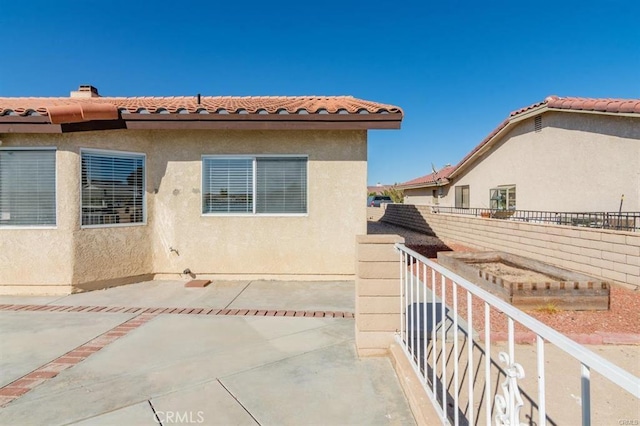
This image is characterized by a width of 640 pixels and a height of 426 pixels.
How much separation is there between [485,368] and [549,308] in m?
4.71

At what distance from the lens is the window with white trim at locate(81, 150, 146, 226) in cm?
689

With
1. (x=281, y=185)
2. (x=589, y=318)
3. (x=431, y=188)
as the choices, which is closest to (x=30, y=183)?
(x=281, y=185)

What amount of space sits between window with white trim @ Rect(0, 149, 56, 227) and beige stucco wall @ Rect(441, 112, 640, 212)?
16.7 metres

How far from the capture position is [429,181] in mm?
24703

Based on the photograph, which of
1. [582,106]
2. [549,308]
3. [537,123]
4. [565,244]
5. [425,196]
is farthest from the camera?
[425,196]

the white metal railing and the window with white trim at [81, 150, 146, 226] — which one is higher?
the window with white trim at [81, 150, 146, 226]

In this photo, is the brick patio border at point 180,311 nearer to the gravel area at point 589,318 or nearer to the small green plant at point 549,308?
the gravel area at point 589,318

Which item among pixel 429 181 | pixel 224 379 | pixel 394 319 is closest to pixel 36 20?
pixel 224 379

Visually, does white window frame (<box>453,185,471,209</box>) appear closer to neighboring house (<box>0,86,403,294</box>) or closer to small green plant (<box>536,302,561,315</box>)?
neighboring house (<box>0,86,403,294</box>)

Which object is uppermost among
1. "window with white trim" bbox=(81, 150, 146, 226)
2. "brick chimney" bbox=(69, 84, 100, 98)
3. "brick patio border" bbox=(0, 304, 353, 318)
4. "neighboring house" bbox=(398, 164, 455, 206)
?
"brick chimney" bbox=(69, 84, 100, 98)

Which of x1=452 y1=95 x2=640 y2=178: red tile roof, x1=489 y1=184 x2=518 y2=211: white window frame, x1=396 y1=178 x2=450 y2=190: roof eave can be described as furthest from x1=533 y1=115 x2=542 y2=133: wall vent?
x1=396 y1=178 x2=450 y2=190: roof eave

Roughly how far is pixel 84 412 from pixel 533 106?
17.4m

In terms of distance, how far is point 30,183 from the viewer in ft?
22.1

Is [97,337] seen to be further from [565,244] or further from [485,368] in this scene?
[565,244]
